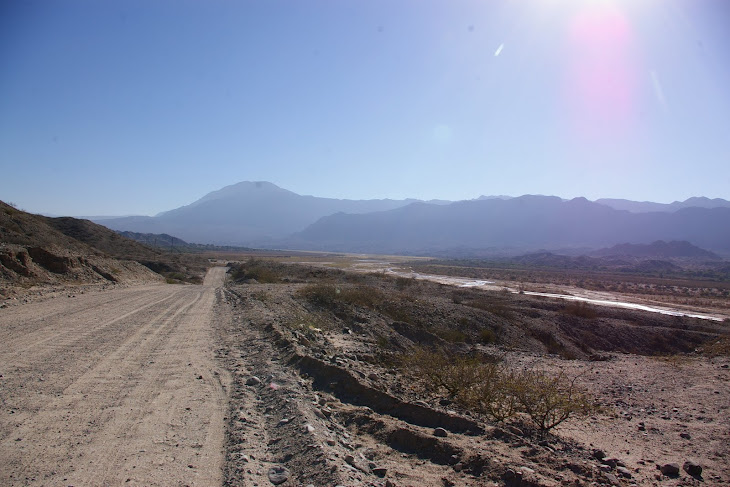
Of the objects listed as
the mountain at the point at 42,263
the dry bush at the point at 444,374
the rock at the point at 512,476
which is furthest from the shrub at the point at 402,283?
the rock at the point at 512,476

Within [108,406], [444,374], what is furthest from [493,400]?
[108,406]

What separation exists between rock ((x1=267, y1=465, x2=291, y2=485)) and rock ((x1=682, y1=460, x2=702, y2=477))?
532 cm

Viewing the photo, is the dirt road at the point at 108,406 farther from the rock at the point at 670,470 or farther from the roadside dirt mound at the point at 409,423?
the rock at the point at 670,470

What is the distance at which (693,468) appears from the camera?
6.00 m

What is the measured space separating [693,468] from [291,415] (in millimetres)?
5573

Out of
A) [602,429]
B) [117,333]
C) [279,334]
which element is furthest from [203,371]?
[602,429]

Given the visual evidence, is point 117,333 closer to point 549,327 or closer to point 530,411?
point 530,411

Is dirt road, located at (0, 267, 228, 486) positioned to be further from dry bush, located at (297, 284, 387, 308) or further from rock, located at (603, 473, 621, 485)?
dry bush, located at (297, 284, 387, 308)

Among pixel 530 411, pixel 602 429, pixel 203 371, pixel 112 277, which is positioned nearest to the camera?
pixel 530 411

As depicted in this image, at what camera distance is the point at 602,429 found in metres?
7.90

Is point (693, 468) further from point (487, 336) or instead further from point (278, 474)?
point (487, 336)

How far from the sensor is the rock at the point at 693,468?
5938mm

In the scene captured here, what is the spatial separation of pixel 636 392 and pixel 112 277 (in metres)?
32.4

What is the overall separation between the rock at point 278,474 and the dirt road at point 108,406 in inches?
21.6
